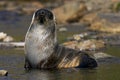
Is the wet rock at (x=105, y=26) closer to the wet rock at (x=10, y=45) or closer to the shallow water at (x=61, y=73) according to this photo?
the wet rock at (x=10, y=45)

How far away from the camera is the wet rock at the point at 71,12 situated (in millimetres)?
32562

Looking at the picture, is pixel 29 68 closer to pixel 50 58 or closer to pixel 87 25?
pixel 50 58

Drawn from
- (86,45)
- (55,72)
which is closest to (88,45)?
(86,45)

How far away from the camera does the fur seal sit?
14258 millimetres

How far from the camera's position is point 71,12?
33.0 metres

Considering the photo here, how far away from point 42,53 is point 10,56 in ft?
8.99

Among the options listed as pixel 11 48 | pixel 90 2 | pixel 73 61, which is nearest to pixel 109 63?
pixel 73 61

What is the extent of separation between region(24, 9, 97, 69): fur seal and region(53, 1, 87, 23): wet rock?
57.8ft

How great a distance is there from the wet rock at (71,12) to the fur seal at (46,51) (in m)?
17.6

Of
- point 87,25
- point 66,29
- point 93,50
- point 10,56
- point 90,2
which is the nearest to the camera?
point 10,56

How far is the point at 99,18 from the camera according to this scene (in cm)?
2902

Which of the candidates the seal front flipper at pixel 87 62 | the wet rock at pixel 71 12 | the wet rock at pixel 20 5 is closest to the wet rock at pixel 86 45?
the seal front flipper at pixel 87 62

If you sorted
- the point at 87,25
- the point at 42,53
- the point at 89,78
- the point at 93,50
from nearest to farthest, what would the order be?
the point at 89,78
the point at 42,53
the point at 93,50
the point at 87,25

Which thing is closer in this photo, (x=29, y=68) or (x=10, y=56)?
(x=29, y=68)
